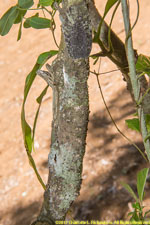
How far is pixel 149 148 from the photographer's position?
74 centimetres

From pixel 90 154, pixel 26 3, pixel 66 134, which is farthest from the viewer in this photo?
→ pixel 90 154

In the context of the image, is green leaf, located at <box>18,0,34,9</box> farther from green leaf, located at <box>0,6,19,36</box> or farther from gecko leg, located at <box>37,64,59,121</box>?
gecko leg, located at <box>37,64,59,121</box>

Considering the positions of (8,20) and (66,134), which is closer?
(66,134)

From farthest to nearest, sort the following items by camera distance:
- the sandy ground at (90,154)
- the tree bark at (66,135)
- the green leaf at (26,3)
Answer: the sandy ground at (90,154)
the green leaf at (26,3)
the tree bark at (66,135)

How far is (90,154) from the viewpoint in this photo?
8.45 feet

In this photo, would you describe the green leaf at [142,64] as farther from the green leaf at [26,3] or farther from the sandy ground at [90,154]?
the sandy ground at [90,154]

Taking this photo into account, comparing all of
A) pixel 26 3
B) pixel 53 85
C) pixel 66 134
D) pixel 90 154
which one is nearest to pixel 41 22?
pixel 26 3

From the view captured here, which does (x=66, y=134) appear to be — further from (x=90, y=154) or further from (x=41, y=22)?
(x=90, y=154)

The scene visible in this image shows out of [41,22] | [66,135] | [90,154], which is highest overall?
[41,22]

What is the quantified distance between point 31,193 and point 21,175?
22 centimetres

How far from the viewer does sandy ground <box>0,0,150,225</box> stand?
2193 millimetres

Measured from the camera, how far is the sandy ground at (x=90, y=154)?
2.19m

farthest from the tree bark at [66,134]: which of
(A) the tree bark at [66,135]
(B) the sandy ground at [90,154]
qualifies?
(B) the sandy ground at [90,154]

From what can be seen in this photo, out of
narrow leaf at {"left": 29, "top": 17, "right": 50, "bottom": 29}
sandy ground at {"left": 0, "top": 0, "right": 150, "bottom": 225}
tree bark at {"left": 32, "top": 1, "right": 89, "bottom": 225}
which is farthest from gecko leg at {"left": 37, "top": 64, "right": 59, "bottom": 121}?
sandy ground at {"left": 0, "top": 0, "right": 150, "bottom": 225}
